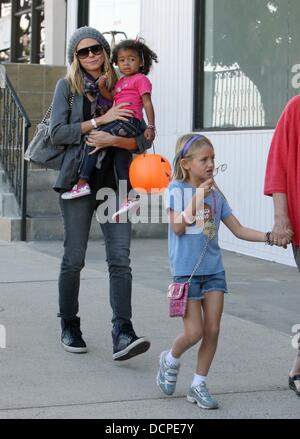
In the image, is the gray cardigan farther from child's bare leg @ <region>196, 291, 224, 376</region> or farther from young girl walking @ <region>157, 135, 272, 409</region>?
child's bare leg @ <region>196, 291, 224, 376</region>

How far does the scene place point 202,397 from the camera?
15.0 ft

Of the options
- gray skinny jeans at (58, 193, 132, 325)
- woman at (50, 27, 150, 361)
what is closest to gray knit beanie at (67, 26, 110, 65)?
woman at (50, 27, 150, 361)

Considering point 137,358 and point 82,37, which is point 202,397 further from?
point 82,37

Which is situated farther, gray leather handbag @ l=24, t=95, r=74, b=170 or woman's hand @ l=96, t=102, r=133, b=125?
gray leather handbag @ l=24, t=95, r=74, b=170

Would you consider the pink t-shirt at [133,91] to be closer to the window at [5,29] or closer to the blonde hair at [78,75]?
the blonde hair at [78,75]

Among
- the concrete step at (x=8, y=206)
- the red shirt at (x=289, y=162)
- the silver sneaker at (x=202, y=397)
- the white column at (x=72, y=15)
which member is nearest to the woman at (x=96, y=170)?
the silver sneaker at (x=202, y=397)

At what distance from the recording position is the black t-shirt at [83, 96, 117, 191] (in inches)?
216

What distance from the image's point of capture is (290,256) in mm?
9133

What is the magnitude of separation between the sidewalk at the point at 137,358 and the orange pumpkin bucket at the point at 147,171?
105 cm

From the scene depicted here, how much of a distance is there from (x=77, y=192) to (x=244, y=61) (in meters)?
5.27

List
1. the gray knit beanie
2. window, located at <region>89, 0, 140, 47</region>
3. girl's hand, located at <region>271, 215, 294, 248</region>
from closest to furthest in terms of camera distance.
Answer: girl's hand, located at <region>271, 215, 294, 248</region>, the gray knit beanie, window, located at <region>89, 0, 140, 47</region>

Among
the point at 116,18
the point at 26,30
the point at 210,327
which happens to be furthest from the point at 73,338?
the point at 26,30

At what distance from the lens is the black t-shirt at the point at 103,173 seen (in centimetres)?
549

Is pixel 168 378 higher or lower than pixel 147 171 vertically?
lower
